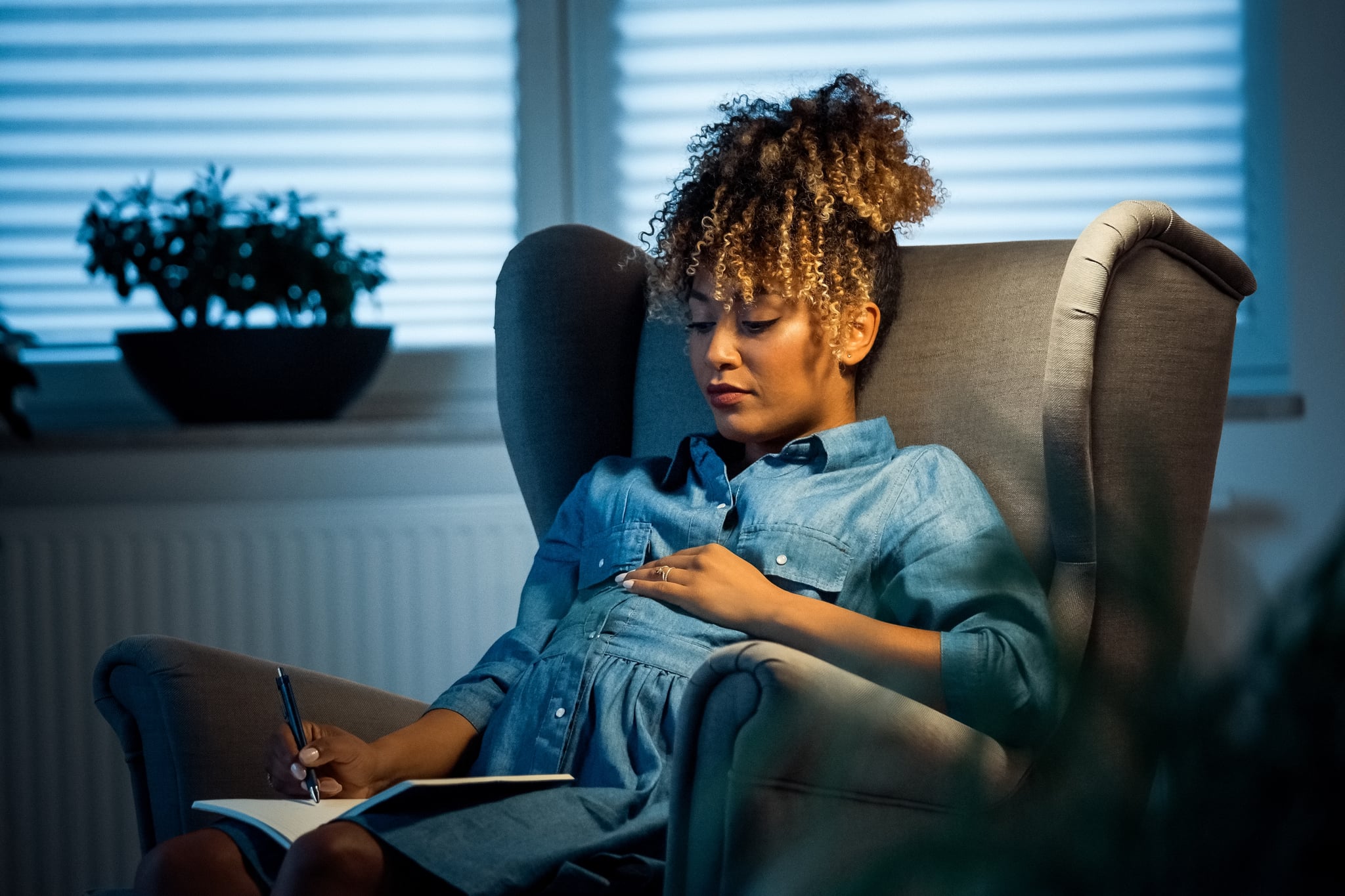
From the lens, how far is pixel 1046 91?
2215 mm

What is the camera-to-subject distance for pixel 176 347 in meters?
2.04

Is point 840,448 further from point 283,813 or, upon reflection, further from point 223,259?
point 223,259

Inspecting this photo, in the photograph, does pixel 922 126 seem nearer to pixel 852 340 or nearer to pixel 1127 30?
pixel 1127 30

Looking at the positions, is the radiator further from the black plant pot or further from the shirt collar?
the shirt collar

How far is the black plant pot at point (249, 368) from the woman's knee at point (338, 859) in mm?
1271

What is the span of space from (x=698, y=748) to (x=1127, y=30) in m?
1.82

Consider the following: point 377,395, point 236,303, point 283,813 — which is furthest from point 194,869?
point 377,395

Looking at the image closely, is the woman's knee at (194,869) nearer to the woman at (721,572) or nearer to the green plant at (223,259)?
the woman at (721,572)

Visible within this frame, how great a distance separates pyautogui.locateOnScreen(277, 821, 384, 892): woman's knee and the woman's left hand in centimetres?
34

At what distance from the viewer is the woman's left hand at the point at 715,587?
1072 millimetres

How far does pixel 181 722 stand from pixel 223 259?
42.2 inches

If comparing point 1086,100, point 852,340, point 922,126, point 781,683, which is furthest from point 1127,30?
point 781,683

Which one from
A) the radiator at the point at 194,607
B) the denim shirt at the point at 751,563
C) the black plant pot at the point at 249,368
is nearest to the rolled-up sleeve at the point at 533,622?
the denim shirt at the point at 751,563

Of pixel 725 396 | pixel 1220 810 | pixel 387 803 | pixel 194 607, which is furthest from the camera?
pixel 194 607
